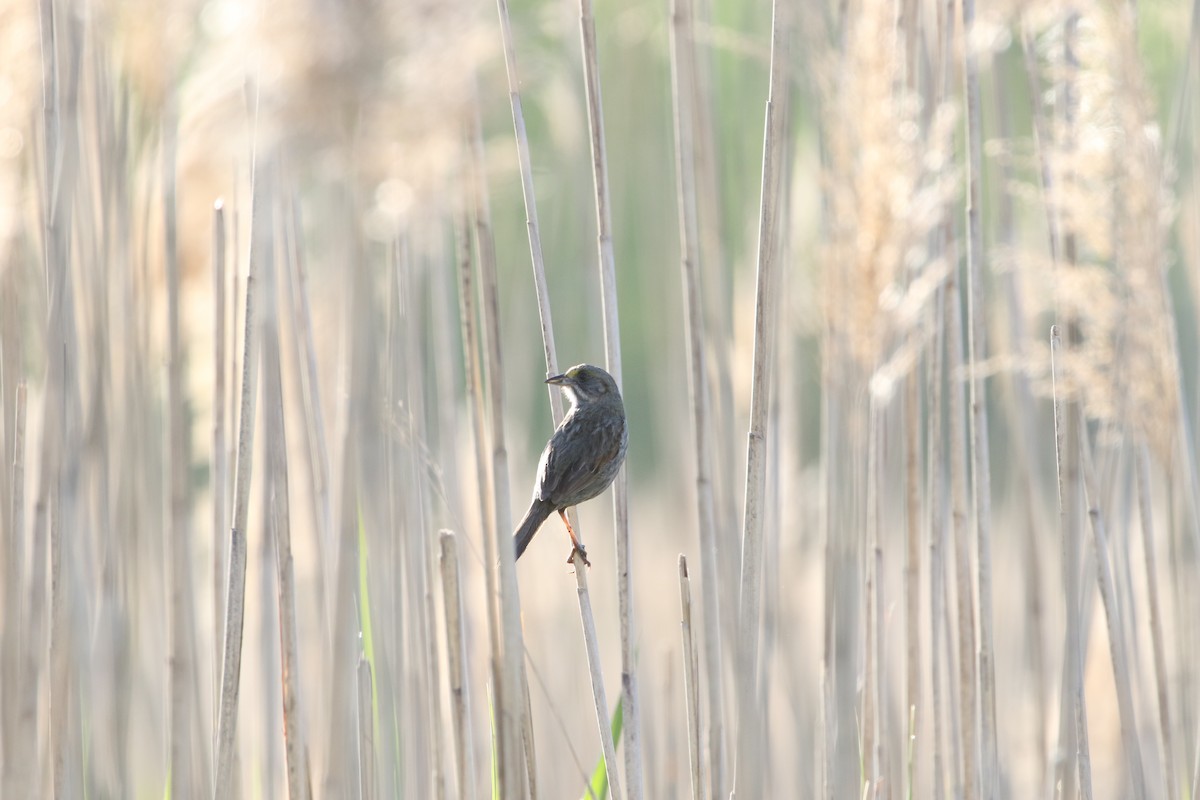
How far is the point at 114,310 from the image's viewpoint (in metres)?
3.12

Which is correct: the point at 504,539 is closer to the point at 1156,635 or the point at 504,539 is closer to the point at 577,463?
the point at 577,463

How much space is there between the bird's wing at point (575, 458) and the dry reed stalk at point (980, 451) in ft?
2.52

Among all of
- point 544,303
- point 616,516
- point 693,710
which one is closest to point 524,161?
point 544,303

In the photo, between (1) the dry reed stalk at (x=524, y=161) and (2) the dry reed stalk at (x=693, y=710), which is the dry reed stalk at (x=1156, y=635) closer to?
(2) the dry reed stalk at (x=693, y=710)

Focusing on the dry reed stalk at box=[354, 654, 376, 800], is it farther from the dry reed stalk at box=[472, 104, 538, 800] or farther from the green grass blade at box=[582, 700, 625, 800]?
the dry reed stalk at box=[472, 104, 538, 800]

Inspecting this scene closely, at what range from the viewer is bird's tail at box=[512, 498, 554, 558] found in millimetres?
2662

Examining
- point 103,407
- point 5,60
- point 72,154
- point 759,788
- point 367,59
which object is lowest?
point 759,788

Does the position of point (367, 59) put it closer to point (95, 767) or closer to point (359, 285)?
point (359, 285)

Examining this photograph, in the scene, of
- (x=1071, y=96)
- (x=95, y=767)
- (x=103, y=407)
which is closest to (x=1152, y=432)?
(x=1071, y=96)

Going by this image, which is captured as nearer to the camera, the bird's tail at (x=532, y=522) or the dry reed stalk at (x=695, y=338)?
the dry reed stalk at (x=695, y=338)

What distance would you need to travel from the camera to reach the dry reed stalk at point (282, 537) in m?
1.69

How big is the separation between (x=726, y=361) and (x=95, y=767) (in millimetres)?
1678

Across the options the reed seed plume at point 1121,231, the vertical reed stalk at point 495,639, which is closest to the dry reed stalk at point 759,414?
the vertical reed stalk at point 495,639

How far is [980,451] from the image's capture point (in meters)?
2.62
